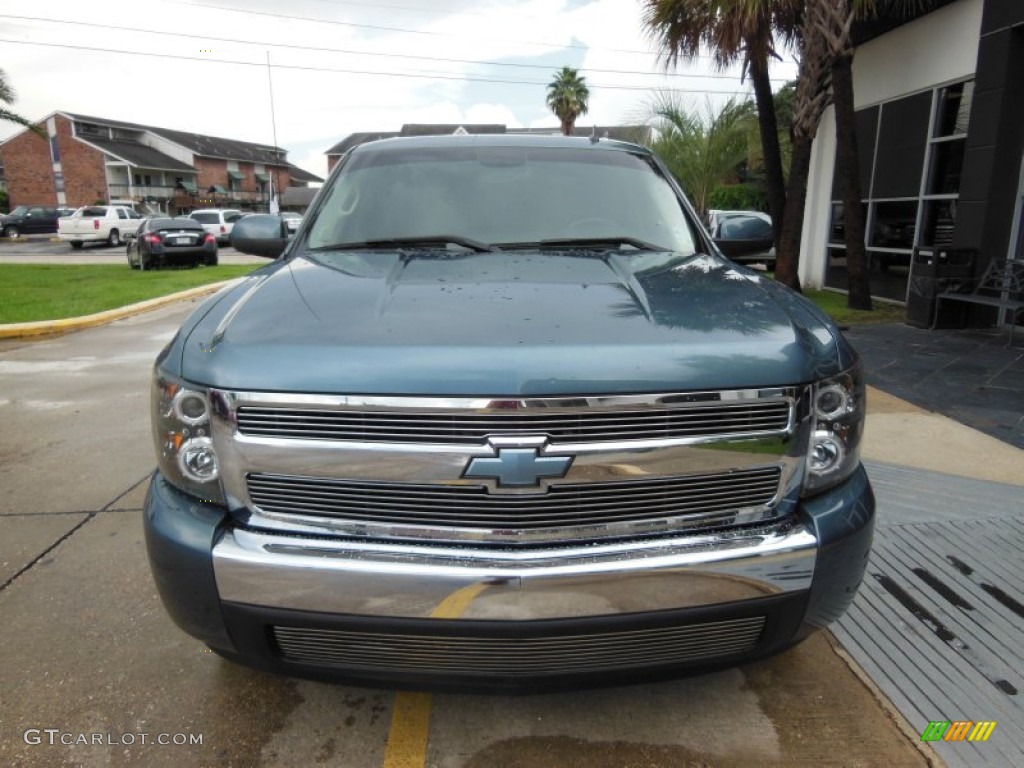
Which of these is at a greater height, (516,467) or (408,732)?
(516,467)

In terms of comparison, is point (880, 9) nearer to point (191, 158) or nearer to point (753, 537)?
point (753, 537)

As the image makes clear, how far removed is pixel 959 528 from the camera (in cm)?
359

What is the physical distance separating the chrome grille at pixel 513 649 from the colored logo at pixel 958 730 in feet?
2.73

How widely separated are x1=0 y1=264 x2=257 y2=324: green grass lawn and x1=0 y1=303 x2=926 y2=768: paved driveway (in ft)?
28.6

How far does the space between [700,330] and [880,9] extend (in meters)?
11.8

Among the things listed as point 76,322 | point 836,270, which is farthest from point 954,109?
point 76,322

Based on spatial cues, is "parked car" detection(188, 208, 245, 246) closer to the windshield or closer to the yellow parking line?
the windshield

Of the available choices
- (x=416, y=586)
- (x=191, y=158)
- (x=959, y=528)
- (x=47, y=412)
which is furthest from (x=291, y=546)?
(x=191, y=158)

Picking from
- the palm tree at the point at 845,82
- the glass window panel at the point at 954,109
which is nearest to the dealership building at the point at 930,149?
the glass window panel at the point at 954,109

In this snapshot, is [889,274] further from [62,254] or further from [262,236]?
[62,254]

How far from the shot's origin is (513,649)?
70.3 inches

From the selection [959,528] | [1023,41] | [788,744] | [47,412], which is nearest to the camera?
[788,744]

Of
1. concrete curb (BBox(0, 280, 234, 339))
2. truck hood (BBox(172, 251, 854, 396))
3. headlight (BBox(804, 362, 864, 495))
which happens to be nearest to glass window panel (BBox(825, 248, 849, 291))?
concrete curb (BBox(0, 280, 234, 339))

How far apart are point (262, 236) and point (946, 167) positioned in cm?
1014
